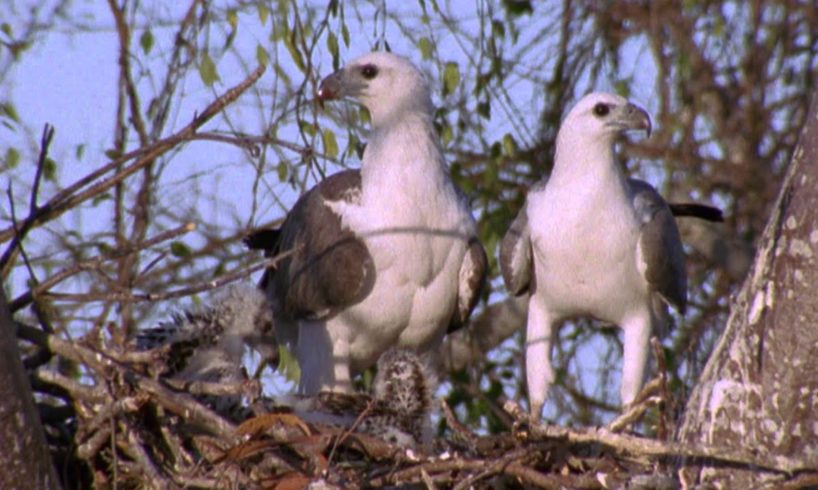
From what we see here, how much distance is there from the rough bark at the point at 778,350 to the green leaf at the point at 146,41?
350 centimetres

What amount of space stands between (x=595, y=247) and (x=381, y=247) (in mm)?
897

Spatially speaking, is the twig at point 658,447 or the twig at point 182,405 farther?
the twig at point 182,405

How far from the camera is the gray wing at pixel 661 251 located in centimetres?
721

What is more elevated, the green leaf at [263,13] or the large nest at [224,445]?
the green leaf at [263,13]

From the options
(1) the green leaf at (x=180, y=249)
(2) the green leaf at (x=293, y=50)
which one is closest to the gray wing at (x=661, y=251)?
(2) the green leaf at (x=293, y=50)

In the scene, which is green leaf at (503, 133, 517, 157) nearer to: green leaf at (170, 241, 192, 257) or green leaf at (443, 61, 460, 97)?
green leaf at (443, 61, 460, 97)

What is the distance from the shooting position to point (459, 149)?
8.30 m

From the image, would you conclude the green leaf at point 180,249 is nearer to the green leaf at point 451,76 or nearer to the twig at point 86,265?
the green leaf at point 451,76

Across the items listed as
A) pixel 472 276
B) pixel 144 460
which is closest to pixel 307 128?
pixel 472 276

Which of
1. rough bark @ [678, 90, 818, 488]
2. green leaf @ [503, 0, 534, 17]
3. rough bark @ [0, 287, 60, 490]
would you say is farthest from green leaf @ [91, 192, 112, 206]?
rough bark @ [678, 90, 818, 488]

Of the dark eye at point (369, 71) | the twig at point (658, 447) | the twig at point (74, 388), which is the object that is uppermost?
the dark eye at point (369, 71)

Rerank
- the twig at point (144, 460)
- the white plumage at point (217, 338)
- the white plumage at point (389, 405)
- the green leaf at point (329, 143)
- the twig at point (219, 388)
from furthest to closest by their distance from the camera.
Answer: the green leaf at point (329, 143)
the white plumage at point (217, 338)
the white plumage at point (389, 405)
the twig at point (219, 388)
the twig at point (144, 460)

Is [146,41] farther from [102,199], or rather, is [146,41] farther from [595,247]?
[595,247]

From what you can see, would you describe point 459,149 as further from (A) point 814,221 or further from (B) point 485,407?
(A) point 814,221
